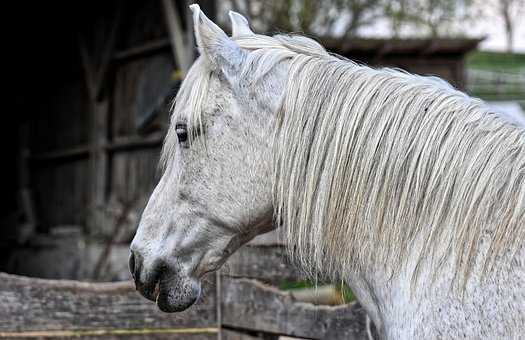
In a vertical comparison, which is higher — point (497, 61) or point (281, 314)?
point (281, 314)

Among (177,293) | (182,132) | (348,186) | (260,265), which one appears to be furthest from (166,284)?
(260,265)

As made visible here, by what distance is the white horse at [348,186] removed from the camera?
6.13 feet

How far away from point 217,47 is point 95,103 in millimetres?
7850

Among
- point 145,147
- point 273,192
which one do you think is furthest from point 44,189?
point 273,192

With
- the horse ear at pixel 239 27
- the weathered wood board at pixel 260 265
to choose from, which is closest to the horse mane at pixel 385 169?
the horse ear at pixel 239 27

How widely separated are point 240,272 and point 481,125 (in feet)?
4.93

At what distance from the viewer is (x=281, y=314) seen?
3.02 meters

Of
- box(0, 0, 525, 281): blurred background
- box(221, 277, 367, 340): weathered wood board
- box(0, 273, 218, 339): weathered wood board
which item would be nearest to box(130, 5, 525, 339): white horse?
box(221, 277, 367, 340): weathered wood board

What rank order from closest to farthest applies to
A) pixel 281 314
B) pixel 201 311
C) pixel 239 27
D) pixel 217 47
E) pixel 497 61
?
pixel 217 47 → pixel 239 27 → pixel 281 314 → pixel 201 311 → pixel 497 61

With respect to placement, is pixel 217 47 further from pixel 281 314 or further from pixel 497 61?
pixel 497 61

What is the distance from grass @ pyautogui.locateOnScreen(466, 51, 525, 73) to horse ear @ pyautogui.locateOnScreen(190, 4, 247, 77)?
3000cm

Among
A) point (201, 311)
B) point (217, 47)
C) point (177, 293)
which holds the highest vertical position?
point (217, 47)

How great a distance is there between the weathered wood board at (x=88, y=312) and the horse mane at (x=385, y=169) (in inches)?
41.3

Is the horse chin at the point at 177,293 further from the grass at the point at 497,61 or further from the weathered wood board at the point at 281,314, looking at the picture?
the grass at the point at 497,61
